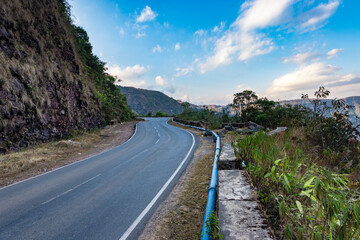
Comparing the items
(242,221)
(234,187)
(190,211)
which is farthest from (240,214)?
(190,211)

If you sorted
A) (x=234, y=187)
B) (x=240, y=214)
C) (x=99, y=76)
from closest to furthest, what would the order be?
(x=240, y=214) < (x=234, y=187) < (x=99, y=76)

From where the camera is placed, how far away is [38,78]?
13844 mm

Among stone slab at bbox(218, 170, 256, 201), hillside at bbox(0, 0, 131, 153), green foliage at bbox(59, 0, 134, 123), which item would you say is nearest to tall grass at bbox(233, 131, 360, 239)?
stone slab at bbox(218, 170, 256, 201)

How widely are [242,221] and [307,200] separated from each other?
3.55 feet

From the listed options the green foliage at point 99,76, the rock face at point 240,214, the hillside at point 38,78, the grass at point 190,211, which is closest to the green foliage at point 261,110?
the grass at point 190,211

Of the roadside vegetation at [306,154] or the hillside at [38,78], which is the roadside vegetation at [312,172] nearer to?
the roadside vegetation at [306,154]

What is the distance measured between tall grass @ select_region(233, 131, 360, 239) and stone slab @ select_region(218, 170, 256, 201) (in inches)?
8.5

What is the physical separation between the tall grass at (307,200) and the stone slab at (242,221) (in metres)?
0.26

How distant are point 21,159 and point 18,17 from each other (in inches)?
472

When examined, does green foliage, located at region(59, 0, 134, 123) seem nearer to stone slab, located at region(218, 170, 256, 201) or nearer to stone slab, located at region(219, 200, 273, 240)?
stone slab, located at region(218, 170, 256, 201)

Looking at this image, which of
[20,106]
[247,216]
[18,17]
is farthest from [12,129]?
[247,216]

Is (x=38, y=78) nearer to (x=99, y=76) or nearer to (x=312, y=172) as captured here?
(x=312, y=172)

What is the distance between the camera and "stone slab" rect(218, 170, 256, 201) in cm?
317

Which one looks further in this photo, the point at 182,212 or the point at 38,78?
the point at 38,78
